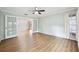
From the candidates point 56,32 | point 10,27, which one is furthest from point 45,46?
point 10,27

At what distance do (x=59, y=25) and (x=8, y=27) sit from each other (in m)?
2.99

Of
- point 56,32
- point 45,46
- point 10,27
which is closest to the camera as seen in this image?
point 45,46

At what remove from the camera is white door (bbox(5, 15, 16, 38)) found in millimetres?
4047

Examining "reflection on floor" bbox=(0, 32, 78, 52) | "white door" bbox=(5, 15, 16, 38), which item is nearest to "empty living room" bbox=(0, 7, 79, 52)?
"reflection on floor" bbox=(0, 32, 78, 52)

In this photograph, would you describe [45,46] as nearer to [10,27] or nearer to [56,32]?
[56,32]

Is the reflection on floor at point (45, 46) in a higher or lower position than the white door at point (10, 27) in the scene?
lower

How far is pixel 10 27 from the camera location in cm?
427

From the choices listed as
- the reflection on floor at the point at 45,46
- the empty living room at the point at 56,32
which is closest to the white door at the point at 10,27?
the empty living room at the point at 56,32

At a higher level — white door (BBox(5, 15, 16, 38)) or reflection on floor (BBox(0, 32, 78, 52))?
white door (BBox(5, 15, 16, 38))

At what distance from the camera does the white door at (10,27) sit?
4047mm

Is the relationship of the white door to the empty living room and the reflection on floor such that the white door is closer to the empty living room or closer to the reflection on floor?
the empty living room

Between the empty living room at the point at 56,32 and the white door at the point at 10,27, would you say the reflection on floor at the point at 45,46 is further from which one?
the white door at the point at 10,27

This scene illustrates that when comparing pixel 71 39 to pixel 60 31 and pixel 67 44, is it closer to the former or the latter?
pixel 67 44
